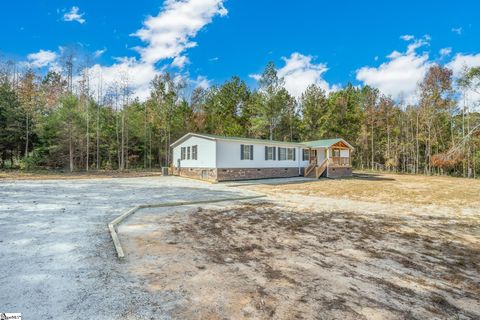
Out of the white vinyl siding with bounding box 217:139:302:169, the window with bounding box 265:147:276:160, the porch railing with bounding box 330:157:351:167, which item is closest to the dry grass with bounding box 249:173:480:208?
the white vinyl siding with bounding box 217:139:302:169

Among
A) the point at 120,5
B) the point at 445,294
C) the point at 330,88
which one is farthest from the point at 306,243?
the point at 330,88

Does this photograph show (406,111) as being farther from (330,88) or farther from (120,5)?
(120,5)

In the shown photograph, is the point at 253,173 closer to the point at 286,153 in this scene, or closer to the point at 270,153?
the point at 270,153

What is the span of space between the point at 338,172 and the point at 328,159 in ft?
5.92

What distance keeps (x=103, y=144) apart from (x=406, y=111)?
34.4 meters

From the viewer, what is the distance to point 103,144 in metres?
26.2

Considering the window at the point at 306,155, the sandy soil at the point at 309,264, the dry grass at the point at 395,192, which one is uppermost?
the window at the point at 306,155

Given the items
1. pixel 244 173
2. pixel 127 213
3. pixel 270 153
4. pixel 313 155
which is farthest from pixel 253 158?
pixel 127 213

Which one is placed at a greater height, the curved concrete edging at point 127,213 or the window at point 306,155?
the window at point 306,155

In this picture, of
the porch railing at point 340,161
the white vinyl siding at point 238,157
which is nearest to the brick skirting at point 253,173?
the white vinyl siding at point 238,157

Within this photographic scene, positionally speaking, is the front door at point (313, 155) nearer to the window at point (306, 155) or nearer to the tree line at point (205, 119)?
the window at point (306, 155)

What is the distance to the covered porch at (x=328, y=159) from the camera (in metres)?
20.9

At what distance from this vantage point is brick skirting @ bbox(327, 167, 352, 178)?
2097 centimetres

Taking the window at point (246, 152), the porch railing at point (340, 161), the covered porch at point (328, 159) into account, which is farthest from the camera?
the porch railing at point (340, 161)
